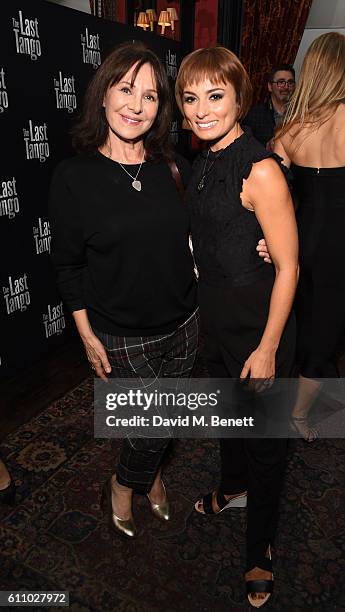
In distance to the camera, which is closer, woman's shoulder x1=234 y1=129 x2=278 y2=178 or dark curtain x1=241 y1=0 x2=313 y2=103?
woman's shoulder x1=234 y1=129 x2=278 y2=178

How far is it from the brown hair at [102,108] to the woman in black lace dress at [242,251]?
0.60 feet

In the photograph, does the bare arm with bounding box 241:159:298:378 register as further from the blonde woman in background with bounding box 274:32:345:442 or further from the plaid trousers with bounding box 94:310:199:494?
the blonde woman in background with bounding box 274:32:345:442

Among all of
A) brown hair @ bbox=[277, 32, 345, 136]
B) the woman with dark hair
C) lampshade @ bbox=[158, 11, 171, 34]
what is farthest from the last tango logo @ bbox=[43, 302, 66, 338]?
lampshade @ bbox=[158, 11, 171, 34]

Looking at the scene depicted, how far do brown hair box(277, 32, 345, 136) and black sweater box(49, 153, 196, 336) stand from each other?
0.83 metres

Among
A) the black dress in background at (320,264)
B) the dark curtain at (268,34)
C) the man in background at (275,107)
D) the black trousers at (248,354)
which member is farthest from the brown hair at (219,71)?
the dark curtain at (268,34)

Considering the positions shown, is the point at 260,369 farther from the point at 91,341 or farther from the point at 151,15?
the point at 151,15

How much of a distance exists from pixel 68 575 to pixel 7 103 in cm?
275

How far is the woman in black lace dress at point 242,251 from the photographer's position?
4.84 ft

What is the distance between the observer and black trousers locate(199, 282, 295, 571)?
165 cm

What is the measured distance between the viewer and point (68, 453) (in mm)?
2736

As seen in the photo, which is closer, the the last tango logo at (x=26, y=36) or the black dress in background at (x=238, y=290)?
the black dress in background at (x=238, y=290)

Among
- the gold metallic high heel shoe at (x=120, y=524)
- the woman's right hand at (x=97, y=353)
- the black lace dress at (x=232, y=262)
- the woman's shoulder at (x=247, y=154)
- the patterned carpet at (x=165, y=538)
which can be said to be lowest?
the patterned carpet at (x=165, y=538)

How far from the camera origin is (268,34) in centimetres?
659

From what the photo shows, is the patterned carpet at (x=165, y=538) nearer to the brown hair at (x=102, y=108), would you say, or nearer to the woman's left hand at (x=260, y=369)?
the woman's left hand at (x=260, y=369)
